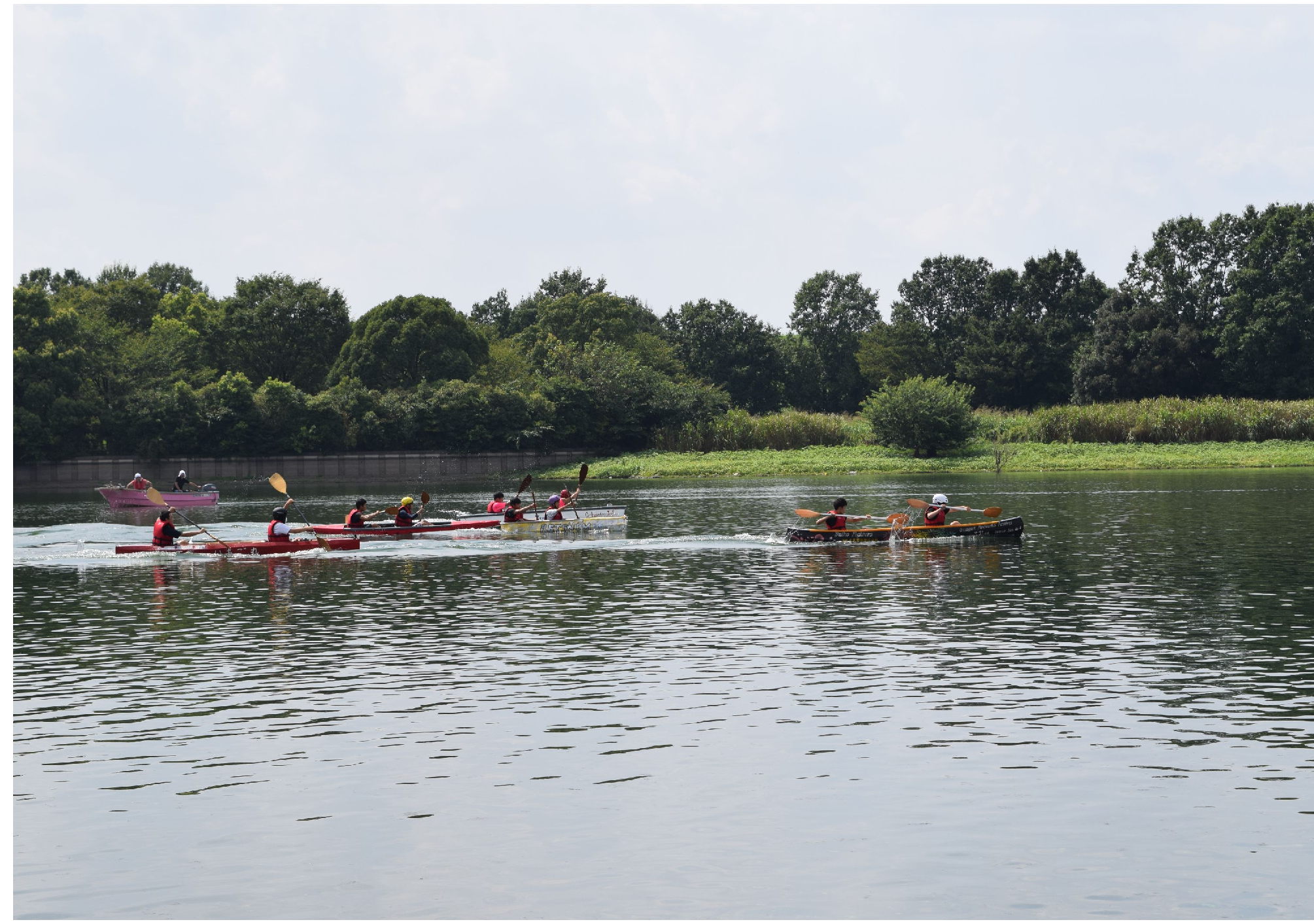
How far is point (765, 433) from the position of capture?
101312mm

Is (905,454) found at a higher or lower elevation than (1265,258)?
lower

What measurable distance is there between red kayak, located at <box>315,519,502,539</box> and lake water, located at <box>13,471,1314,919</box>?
37.9ft

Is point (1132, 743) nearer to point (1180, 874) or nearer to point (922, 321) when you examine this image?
point (1180, 874)

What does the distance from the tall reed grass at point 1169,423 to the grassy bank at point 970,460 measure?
0.97 m

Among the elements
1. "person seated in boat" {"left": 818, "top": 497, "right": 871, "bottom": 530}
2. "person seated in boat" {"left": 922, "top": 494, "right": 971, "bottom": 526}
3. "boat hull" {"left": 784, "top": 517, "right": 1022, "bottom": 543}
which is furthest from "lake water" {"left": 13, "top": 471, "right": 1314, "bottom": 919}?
"person seated in boat" {"left": 922, "top": 494, "right": 971, "bottom": 526}

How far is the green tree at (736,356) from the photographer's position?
471 feet

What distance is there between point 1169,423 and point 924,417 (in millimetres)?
16594

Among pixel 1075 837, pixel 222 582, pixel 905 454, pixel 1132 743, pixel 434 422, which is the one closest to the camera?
pixel 1075 837

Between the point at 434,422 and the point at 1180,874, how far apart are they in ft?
310

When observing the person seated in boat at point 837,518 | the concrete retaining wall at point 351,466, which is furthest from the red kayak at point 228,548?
the concrete retaining wall at point 351,466

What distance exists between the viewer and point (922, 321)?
141250mm

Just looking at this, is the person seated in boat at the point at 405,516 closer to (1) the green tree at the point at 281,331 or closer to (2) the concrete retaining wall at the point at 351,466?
(2) the concrete retaining wall at the point at 351,466

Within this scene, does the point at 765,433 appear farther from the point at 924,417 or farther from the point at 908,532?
the point at 908,532

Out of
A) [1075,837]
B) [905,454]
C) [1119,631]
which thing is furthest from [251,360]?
[1075,837]
